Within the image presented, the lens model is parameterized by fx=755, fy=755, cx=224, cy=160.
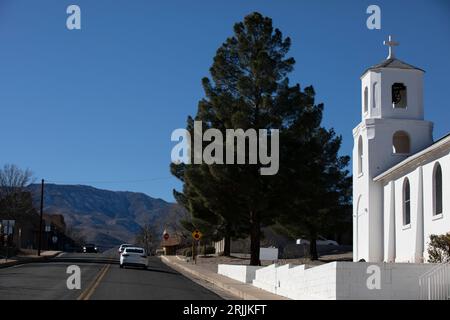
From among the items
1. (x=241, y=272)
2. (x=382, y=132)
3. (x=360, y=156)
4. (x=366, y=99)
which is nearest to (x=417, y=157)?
(x=382, y=132)

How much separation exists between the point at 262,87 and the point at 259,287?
16820 mm

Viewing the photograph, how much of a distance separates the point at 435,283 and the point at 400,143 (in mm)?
18985

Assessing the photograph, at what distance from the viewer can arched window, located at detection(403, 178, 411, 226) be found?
34500mm

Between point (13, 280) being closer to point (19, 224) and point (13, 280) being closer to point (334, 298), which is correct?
point (334, 298)

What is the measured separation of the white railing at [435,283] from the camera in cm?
2036

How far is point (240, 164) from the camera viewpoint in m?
43.4

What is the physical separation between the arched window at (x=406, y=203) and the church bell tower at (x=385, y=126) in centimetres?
269

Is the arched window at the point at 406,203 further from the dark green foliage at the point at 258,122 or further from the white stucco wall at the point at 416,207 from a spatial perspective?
the dark green foliage at the point at 258,122

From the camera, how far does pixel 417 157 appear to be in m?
31.8

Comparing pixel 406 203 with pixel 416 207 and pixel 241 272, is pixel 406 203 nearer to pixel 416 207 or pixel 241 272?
pixel 416 207

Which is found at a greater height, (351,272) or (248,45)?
(248,45)

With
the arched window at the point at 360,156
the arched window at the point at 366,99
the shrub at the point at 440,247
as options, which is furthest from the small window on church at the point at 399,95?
the shrub at the point at 440,247

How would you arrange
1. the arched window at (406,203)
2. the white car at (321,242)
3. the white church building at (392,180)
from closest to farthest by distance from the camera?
the white church building at (392,180) → the arched window at (406,203) → the white car at (321,242)
